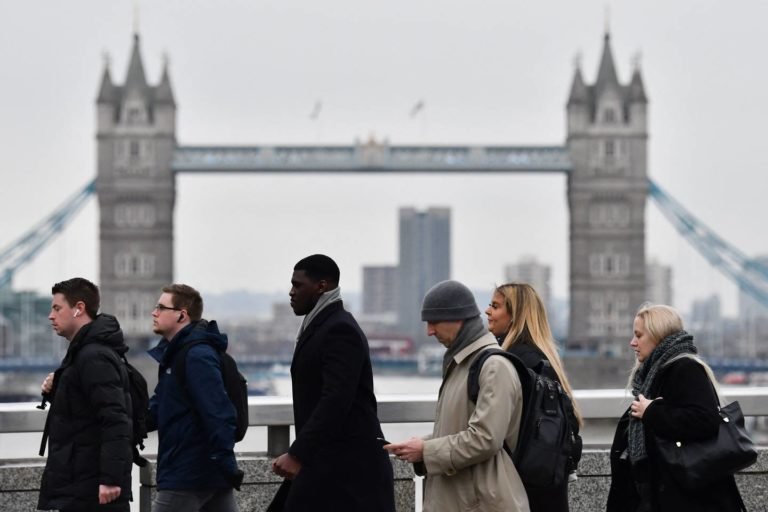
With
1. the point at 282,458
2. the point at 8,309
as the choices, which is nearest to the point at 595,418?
the point at 282,458

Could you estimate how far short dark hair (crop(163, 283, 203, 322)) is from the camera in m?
3.12

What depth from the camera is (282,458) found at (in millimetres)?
2904

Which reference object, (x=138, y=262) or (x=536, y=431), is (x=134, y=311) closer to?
(x=138, y=262)

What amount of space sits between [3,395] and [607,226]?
61.0 feet

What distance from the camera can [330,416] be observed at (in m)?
2.89

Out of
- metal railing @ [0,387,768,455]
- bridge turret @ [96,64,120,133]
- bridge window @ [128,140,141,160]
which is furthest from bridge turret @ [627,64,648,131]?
metal railing @ [0,387,768,455]

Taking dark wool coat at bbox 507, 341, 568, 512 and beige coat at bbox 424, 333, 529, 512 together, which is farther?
dark wool coat at bbox 507, 341, 568, 512

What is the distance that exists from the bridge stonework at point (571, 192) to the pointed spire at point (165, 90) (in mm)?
32

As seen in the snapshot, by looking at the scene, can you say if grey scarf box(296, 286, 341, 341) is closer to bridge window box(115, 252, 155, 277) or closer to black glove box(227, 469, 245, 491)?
black glove box(227, 469, 245, 491)

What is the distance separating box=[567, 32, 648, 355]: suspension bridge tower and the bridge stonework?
1.2 inches

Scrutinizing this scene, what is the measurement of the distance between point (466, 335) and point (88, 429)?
0.76 m

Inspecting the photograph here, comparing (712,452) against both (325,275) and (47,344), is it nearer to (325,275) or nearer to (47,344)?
(325,275)

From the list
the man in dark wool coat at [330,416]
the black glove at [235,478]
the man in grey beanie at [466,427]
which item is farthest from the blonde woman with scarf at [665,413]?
the black glove at [235,478]

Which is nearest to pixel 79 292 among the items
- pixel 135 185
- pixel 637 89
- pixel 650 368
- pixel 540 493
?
pixel 540 493
